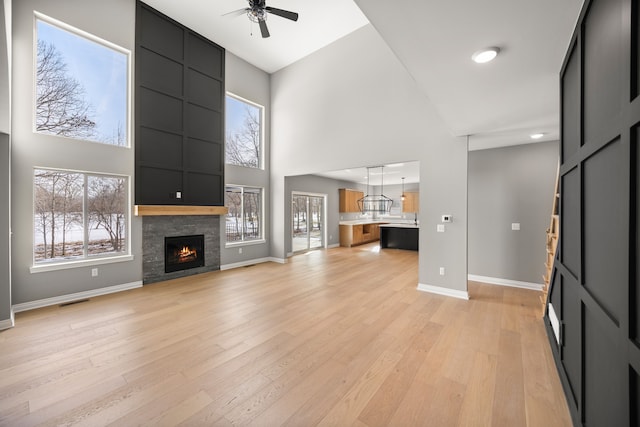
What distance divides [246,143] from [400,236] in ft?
19.2

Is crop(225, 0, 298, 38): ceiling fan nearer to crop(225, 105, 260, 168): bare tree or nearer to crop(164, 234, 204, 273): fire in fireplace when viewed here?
crop(225, 105, 260, 168): bare tree

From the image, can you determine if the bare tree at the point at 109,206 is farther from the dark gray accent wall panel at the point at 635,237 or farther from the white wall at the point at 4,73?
the dark gray accent wall panel at the point at 635,237

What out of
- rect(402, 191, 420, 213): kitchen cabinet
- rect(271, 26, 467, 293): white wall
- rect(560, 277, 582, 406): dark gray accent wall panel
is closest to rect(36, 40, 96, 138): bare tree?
rect(271, 26, 467, 293): white wall

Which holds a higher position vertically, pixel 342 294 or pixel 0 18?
pixel 0 18

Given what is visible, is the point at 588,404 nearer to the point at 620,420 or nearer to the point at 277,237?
the point at 620,420

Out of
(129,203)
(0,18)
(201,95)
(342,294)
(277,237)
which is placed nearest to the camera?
(0,18)

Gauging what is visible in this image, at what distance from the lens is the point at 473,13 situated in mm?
1541

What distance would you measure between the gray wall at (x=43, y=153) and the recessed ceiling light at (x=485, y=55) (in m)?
5.42

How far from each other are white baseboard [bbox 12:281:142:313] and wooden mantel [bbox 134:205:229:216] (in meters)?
1.33

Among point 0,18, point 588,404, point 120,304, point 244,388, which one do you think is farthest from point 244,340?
point 0,18

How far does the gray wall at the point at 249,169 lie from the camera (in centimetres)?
629

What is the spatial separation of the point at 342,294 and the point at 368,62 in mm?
4658

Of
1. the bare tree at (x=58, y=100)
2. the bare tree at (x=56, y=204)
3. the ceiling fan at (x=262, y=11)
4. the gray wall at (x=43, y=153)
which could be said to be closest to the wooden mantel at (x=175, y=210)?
the gray wall at (x=43, y=153)

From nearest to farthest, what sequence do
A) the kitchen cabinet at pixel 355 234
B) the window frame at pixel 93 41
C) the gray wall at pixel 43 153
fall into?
the gray wall at pixel 43 153, the window frame at pixel 93 41, the kitchen cabinet at pixel 355 234
